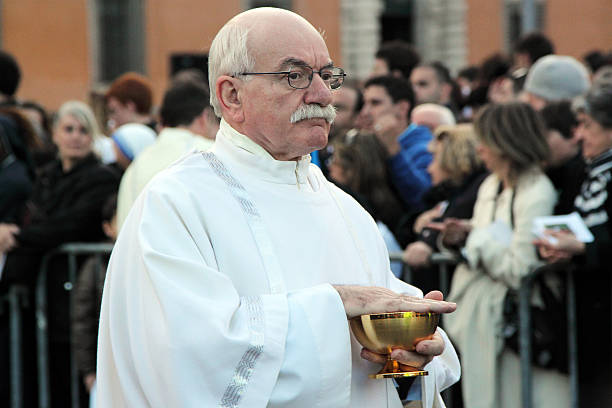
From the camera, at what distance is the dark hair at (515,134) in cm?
530

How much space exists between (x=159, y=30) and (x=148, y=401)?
22.5 m

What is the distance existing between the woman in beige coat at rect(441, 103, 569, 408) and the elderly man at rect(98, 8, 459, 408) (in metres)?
1.95

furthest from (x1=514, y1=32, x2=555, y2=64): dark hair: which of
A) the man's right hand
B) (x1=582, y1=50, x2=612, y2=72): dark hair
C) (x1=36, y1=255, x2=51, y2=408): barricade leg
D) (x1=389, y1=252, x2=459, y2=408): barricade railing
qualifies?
the man's right hand

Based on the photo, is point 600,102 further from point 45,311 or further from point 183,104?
point 45,311

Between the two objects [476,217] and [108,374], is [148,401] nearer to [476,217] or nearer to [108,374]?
[108,374]

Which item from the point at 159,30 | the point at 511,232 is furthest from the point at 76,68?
the point at 511,232

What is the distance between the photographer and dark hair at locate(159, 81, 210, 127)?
18.8 feet

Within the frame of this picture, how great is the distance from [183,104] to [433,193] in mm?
1507

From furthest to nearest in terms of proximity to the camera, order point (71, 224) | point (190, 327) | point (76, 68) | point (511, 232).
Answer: point (76, 68) → point (71, 224) → point (511, 232) → point (190, 327)

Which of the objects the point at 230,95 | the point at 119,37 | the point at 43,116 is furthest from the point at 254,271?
the point at 119,37

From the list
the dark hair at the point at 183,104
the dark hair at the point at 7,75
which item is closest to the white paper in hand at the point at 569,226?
the dark hair at the point at 183,104

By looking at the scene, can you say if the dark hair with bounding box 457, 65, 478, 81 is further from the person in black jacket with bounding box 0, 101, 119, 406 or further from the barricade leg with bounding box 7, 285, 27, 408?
the barricade leg with bounding box 7, 285, 27, 408

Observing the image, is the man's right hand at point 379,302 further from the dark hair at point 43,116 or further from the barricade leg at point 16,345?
the dark hair at point 43,116

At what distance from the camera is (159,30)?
80.9 feet
